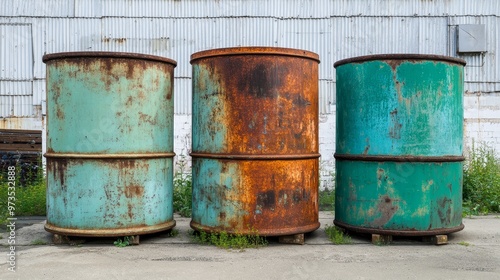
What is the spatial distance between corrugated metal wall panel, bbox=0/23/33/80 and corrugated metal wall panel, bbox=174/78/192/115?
385cm

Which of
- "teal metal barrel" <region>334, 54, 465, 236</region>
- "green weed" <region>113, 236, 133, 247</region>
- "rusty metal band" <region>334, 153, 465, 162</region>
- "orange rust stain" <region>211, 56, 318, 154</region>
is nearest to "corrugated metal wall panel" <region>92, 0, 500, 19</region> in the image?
"teal metal barrel" <region>334, 54, 465, 236</region>

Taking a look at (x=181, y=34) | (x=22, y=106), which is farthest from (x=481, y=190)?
(x=22, y=106)

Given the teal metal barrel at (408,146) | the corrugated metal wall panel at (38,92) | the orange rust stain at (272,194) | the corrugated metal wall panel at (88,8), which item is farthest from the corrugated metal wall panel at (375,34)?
the corrugated metal wall panel at (38,92)

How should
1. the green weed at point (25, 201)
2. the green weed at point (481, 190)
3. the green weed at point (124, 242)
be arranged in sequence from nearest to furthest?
the green weed at point (124, 242), the green weed at point (25, 201), the green weed at point (481, 190)

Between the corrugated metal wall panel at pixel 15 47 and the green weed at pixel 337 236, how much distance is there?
8826 mm

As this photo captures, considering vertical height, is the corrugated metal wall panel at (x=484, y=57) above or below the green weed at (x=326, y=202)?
above

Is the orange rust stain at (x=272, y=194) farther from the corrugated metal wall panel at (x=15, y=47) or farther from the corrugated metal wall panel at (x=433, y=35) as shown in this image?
the corrugated metal wall panel at (x=15, y=47)

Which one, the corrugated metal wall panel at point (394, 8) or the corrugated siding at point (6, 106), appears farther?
the corrugated metal wall panel at point (394, 8)

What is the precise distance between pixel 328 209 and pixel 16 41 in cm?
874

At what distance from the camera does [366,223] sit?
495 cm

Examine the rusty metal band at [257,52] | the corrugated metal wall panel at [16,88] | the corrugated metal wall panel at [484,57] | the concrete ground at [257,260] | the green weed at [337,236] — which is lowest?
the concrete ground at [257,260]

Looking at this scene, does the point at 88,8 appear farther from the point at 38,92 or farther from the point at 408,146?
the point at 408,146

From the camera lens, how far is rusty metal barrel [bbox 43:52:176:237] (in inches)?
182

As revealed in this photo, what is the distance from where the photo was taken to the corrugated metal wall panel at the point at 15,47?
10.3 metres
